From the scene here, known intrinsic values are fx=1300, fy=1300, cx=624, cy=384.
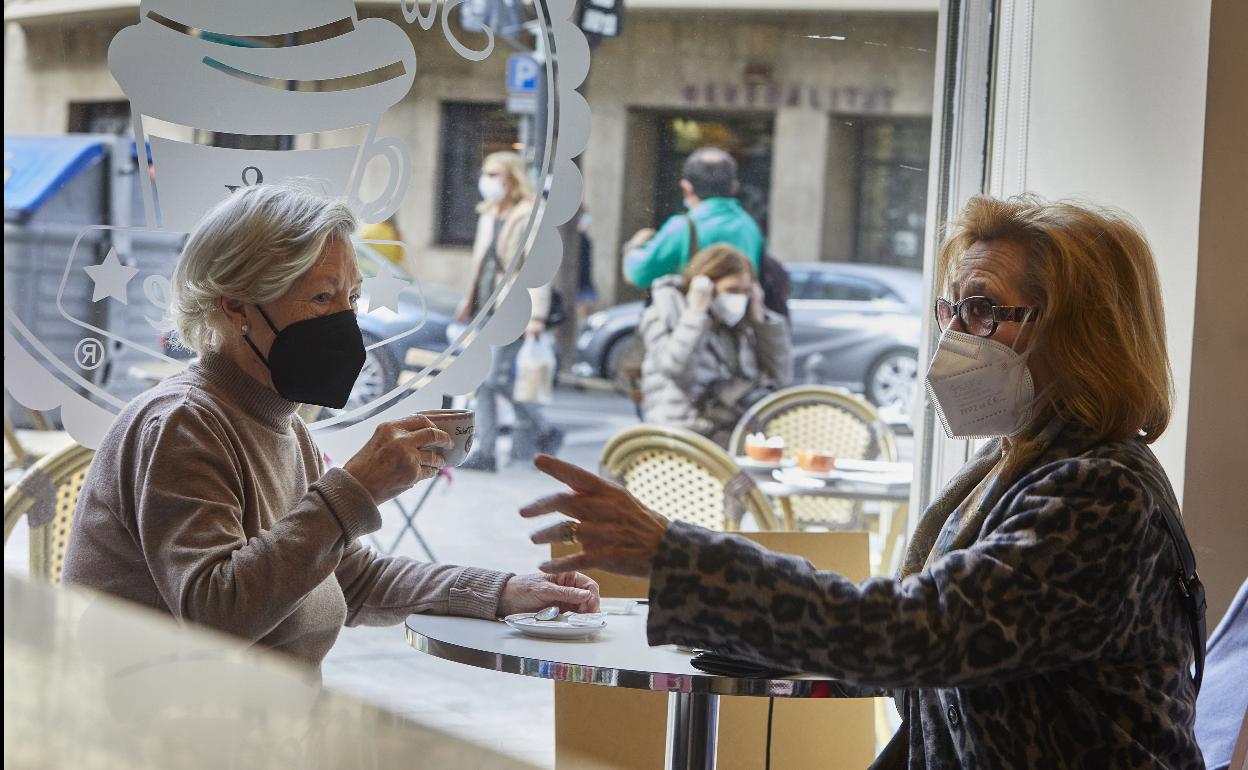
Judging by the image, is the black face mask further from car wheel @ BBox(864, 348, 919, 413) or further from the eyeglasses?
car wheel @ BBox(864, 348, 919, 413)

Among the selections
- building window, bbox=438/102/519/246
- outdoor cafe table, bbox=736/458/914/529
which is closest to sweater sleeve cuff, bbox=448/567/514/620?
building window, bbox=438/102/519/246

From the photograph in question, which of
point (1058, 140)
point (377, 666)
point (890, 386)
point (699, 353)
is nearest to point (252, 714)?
point (1058, 140)

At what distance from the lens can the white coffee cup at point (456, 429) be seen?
186cm

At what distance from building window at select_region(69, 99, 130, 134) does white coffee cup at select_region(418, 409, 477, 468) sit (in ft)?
4.51

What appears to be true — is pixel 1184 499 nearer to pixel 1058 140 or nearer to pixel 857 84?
pixel 1058 140

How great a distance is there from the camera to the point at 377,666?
4.12m

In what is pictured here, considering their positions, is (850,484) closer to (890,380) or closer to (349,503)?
(890,380)

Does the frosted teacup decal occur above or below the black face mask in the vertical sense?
above

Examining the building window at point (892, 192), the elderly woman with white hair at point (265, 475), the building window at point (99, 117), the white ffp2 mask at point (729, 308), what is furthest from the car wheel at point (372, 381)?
the white ffp2 mask at point (729, 308)

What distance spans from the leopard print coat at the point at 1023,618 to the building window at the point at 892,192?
2748mm

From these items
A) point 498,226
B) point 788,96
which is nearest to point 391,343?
point 498,226

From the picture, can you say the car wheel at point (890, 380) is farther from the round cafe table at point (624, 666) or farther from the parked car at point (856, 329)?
the round cafe table at point (624, 666)

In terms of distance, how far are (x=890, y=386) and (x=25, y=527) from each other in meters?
4.04

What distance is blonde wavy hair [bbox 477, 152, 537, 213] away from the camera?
128 inches
